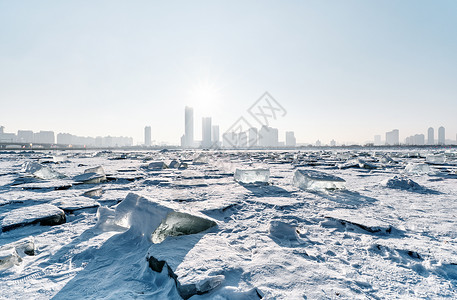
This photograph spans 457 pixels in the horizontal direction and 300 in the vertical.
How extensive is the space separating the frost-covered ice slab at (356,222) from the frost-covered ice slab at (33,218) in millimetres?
2880

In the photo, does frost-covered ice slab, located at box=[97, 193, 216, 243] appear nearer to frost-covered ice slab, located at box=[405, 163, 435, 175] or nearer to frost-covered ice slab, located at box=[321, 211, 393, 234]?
frost-covered ice slab, located at box=[321, 211, 393, 234]

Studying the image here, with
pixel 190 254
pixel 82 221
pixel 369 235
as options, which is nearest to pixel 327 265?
pixel 369 235

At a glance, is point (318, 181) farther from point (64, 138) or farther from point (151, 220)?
point (64, 138)

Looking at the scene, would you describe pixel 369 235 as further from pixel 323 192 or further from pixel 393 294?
pixel 323 192

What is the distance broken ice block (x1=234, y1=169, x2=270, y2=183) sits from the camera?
4934 mm

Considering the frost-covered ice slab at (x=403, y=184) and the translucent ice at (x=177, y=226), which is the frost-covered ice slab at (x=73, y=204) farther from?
the frost-covered ice slab at (x=403, y=184)

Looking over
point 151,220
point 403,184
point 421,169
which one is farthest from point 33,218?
point 421,169

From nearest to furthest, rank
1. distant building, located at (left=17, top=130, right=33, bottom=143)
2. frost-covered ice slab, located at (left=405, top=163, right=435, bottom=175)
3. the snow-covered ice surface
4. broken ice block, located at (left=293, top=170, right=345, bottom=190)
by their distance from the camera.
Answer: the snow-covered ice surface < broken ice block, located at (left=293, top=170, right=345, bottom=190) < frost-covered ice slab, located at (left=405, top=163, right=435, bottom=175) < distant building, located at (left=17, top=130, right=33, bottom=143)

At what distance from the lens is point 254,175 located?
16.3ft

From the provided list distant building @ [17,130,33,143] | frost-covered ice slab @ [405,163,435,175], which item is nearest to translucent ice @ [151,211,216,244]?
frost-covered ice slab @ [405,163,435,175]

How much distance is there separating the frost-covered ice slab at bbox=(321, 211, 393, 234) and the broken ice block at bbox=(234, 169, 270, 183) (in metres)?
2.31

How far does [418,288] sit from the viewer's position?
1.29 m

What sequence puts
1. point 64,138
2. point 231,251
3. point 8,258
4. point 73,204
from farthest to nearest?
point 64,138
point 73,204
point 231,251
point 8,258

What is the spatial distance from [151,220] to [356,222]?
2.05 m
